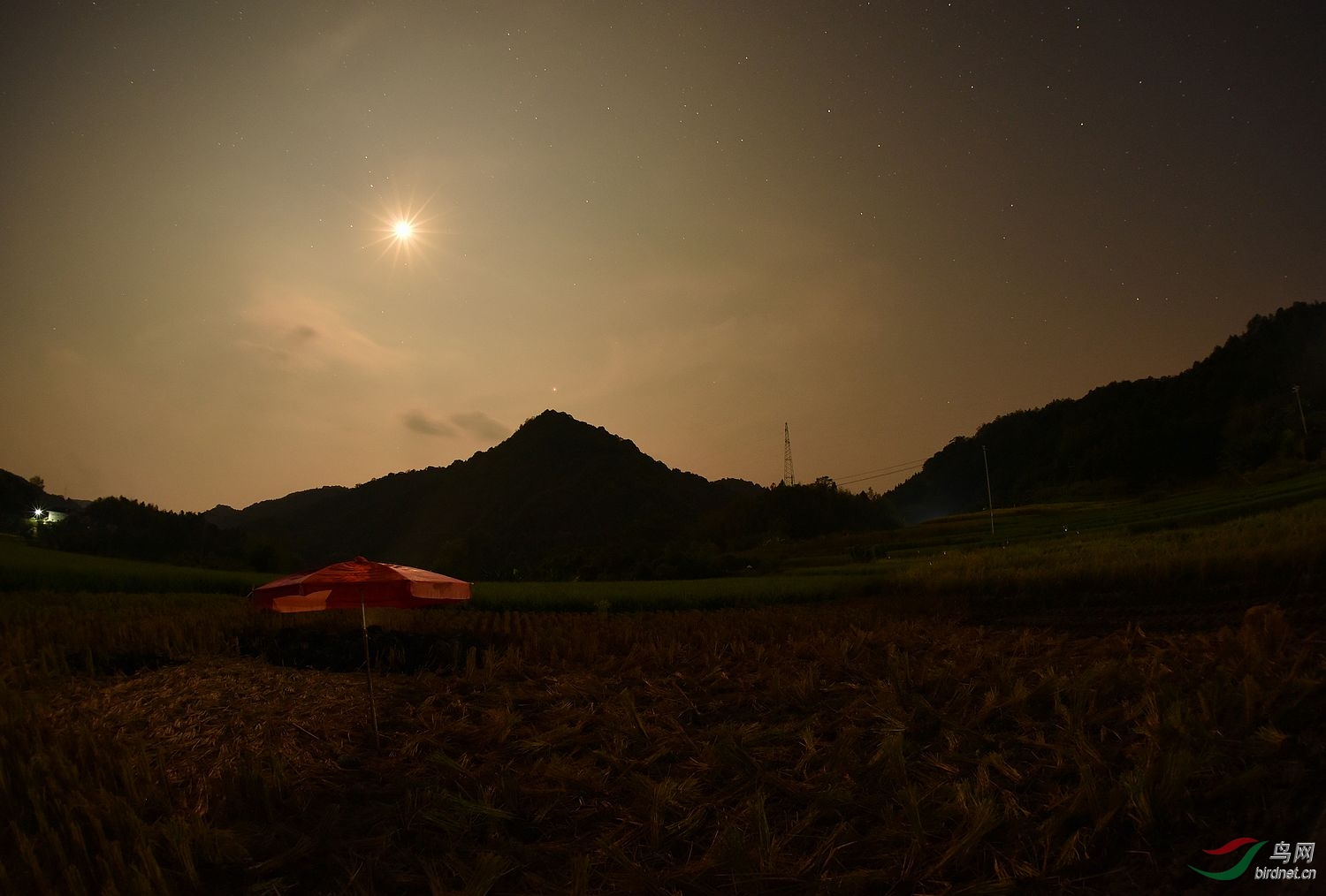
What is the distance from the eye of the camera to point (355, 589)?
24.0 feet

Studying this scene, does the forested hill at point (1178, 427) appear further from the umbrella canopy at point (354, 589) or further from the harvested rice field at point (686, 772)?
the umbrella canopy at point (354, 589)

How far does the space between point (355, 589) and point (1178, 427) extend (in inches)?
3807

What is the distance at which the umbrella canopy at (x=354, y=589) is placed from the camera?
7.05 m

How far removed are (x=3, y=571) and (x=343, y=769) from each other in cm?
2473

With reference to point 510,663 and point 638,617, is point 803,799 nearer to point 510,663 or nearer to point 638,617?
point 510,663

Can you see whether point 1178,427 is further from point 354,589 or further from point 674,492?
point 354,589

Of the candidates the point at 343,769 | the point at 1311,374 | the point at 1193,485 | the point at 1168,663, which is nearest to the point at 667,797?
the point at 343,769

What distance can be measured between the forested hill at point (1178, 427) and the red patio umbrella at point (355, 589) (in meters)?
73.7

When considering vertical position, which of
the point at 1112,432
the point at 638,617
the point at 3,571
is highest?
the point at 1112,432

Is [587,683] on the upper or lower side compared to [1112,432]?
lower

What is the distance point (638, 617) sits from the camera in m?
19.0

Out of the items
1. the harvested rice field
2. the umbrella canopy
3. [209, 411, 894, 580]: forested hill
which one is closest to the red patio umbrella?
the umbrella canopy

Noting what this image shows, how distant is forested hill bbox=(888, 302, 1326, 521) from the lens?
2771 inches

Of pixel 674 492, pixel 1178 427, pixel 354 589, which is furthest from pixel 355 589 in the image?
pixel 674 492
